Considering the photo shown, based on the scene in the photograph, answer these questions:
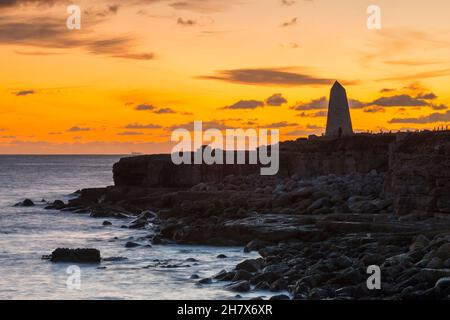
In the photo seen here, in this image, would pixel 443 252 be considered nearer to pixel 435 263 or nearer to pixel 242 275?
pixel 435 263

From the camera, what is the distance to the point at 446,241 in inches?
1000

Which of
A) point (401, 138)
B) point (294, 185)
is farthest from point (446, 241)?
point (294, 185)

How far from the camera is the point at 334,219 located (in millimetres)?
33969

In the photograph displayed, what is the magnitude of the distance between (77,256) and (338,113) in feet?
133

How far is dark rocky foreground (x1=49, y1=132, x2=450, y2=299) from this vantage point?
2298cm

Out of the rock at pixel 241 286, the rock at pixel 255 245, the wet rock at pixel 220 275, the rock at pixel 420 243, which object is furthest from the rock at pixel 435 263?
the rock at pixel 255 245

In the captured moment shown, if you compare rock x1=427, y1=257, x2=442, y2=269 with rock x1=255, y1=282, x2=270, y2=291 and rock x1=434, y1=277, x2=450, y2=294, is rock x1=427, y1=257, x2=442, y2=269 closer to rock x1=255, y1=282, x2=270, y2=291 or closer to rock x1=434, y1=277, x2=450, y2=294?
rock x1=434, y1=277, x2=450, y2=294

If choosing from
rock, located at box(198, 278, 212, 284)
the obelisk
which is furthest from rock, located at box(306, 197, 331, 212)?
the obelisk

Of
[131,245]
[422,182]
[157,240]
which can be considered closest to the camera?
[422,182]

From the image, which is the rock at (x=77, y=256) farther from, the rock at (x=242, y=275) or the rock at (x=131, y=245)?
the rock at (x=242, y=275)

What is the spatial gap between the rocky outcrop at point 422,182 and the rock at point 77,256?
12175mm

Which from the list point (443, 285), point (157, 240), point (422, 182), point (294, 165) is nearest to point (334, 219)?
point (422, 182)
